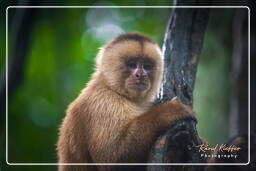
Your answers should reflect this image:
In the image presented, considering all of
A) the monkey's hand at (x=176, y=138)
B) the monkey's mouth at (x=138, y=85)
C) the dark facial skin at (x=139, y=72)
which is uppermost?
the dark facial skin at (x=139, y=72)

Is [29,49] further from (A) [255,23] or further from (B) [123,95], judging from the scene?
(A) [255,23]

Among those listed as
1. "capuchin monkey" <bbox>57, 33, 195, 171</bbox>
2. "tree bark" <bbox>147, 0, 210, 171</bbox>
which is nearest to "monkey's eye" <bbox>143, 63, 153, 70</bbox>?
"capuchin monkey" <bbox>57, 33, 195, 171</bbox>

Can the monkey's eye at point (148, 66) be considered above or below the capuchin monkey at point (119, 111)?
above

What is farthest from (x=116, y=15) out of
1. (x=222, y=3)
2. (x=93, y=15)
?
(x=222, y=3)

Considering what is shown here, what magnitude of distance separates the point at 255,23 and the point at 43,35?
6.93ft

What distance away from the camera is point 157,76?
4.27m

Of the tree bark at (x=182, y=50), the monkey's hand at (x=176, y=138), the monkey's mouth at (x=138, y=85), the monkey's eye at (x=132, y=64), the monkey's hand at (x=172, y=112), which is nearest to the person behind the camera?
the monkey's hand at (x=176, y=138)

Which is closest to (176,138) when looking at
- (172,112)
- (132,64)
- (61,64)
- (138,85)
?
(172,112)

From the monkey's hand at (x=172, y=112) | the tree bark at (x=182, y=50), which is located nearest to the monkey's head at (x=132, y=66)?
the tree bark at (x=182, y=50)

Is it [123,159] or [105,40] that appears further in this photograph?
[105,40]

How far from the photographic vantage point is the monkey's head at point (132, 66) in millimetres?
4184

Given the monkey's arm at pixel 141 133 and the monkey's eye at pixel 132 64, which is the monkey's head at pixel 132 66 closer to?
the monkey's eye at pixel 132 64

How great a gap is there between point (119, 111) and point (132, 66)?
1.75 feet

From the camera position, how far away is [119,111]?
3938 millimetres
